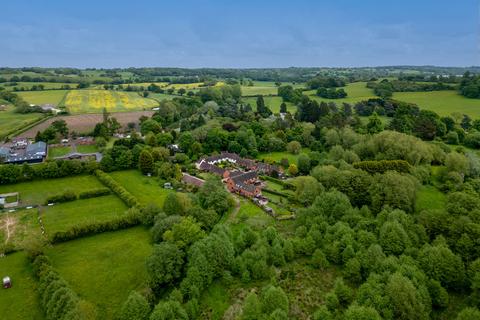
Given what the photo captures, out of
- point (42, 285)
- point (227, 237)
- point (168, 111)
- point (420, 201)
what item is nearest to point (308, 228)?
point (227, 237)

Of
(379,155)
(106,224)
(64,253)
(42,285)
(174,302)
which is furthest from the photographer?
(379,155)

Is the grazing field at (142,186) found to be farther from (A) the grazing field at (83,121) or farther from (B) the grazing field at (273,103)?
(B) the grazing field at (273,103)

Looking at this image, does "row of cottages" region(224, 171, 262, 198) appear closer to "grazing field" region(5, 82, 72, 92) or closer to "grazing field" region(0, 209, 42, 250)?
"grazing field" region(0, 209, 42, 250)

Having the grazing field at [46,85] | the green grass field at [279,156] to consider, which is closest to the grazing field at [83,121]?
the green grass field at [279,156]

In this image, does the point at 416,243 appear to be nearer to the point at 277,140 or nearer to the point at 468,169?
the point at 468,169

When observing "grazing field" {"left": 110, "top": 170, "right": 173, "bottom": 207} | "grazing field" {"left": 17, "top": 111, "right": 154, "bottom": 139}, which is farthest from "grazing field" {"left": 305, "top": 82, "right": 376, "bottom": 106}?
"grazing field" {"left": 110, "top": 170, "right": 173, "bottom": 207}

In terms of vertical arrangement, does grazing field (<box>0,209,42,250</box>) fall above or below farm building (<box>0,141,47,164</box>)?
below

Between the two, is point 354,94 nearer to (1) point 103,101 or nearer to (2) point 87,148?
(2) point 87,148
